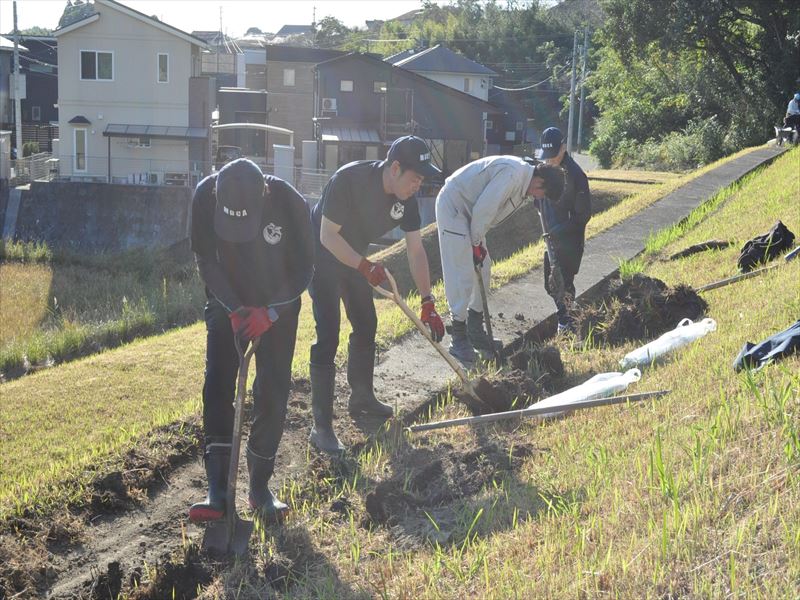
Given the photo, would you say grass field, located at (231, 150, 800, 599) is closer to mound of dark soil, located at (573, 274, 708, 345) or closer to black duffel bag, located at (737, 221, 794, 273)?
mound of dark soil, located at (573, 274, 708, 345)

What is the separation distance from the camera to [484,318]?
7.71 metres

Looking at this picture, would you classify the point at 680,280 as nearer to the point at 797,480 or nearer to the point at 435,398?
the point at 435,398

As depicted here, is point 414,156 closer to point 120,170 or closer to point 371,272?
point 371,272

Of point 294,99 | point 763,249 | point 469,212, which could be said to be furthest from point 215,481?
point 294,99

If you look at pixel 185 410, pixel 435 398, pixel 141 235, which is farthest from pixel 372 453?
pixel 141 235

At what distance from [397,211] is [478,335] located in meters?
1.87

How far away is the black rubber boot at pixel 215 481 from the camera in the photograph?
448cm

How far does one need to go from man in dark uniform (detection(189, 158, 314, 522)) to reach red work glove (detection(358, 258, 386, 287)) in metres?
0.87

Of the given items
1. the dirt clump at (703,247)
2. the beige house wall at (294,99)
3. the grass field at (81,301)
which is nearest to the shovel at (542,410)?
the dirt clump at (703,247)

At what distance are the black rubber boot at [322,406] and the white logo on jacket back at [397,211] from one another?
101 centimetres

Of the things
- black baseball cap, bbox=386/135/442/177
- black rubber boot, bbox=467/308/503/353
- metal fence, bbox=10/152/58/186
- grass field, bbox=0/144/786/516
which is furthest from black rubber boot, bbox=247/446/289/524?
metal fence, bbox=10/152/58/186

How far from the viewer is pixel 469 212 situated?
7.24 meters

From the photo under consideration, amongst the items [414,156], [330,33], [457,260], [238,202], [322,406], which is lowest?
[322,406]

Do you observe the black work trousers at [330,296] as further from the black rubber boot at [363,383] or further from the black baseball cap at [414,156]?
the black baseball cap at [414,156]
